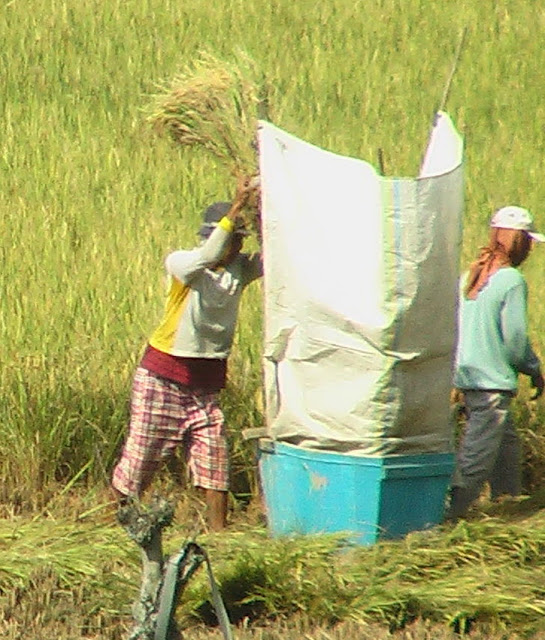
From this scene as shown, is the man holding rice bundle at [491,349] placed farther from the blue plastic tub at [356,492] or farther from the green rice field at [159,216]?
the blue plastic tub at [356,492]

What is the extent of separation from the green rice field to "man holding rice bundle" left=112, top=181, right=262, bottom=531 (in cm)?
23

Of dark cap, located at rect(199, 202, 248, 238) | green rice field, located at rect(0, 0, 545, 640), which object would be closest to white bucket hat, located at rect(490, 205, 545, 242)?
green rice field, located at rect(0, 0, 545, 640)

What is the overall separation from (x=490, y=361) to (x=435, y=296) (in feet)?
2.79

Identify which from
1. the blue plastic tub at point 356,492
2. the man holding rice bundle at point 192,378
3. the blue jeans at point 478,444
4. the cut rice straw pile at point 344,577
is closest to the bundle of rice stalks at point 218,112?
the man holding rice bundle at point 192,378

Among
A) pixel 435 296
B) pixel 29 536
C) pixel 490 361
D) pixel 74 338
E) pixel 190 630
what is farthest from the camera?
pixel 74 338

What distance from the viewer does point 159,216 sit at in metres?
8.88

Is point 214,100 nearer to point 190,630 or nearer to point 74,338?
point 74,338

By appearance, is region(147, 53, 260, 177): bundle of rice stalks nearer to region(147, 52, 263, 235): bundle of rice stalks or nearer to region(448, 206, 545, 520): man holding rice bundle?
region(147, 52, 263, 235): bundle of rice stalks

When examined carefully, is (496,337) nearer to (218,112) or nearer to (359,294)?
(359,294)

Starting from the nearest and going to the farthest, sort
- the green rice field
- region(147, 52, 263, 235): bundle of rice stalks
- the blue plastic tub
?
1. the green rice field
2. the blue plastic tub
3. region(147, 52, 263, 235): bundle of rice stalks


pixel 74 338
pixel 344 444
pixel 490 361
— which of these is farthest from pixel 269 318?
pixel 74 338

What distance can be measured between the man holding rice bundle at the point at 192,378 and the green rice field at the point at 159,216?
0.74ft

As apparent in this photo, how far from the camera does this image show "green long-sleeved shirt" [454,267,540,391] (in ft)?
18.9

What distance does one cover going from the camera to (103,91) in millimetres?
12023
